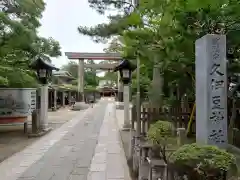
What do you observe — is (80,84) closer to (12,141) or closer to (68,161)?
(12,141)

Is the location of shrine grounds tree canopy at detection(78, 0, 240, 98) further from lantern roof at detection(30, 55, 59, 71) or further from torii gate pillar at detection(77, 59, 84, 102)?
torii gate pillar at detection(77, 59, 84, 102)

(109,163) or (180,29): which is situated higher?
(180,29)

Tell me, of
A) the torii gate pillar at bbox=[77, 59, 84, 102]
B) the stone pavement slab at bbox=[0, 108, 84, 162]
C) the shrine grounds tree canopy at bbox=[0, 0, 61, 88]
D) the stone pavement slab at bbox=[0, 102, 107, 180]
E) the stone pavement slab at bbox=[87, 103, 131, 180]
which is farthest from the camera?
the torii gate pillar at bbox=[77, 59, 84, 102]

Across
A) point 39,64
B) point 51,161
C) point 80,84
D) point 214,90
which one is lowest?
point 51,161

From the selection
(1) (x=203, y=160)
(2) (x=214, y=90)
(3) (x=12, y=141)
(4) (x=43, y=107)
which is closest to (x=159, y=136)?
(2) (x=214, y=90)

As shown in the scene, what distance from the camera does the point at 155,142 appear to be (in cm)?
514

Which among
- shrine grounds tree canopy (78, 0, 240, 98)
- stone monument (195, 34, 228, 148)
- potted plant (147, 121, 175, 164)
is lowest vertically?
potted plant (147, 121, 175, 164)

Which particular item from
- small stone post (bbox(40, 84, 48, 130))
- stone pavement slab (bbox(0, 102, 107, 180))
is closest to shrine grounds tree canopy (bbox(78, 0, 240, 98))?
stone pavement slab (bbox(0, 102, 107, 180))

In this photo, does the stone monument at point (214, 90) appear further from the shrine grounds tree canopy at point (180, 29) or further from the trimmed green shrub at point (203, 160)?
the shrine grounds tree canopy at point (180, 29)

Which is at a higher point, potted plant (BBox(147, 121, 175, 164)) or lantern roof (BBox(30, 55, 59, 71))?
lantern roof (BBox(30, 55, 59, 71))

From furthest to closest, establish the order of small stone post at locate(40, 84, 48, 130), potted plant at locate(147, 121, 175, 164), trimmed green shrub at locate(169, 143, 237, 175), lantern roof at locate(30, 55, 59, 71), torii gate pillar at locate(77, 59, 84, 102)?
torii gate pillar at locate(77, 59, 84, 102)
small stone post at locate(40, 84, 48, 130)
lantern roof at locate(30, 55, 59, 71)
potted plant at locate(147, 121, 175, 164)
trimmed green shrub at locate(169, 143, 237, 175)

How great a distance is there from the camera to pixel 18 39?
11555 mm

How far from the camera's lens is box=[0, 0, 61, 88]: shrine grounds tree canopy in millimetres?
11344

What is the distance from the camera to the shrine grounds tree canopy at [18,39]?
37.2ft
